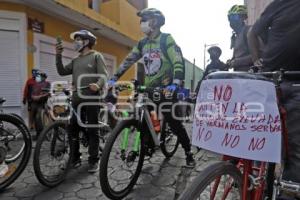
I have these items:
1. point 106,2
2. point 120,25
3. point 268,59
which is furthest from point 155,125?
point 106,2

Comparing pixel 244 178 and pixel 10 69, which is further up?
pixel 10 69

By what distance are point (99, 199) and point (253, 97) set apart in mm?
2044

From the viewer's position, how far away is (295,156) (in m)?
1.96

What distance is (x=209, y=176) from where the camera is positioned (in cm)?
162

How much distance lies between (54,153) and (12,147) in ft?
1.46

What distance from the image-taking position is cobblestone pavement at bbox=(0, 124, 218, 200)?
3.20m

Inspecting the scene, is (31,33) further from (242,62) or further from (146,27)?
(242,62)

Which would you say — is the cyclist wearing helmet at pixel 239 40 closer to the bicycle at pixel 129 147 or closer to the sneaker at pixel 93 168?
the bicycle at pixel 129 147

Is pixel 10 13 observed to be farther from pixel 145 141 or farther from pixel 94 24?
pixel 145 141

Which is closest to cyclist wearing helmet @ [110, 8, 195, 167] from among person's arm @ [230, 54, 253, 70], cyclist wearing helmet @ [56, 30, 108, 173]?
cyclist wearing helmet @ [56, 30, 108, 173]

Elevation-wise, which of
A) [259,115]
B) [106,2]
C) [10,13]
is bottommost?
[259,115]

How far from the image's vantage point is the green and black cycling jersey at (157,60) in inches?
150

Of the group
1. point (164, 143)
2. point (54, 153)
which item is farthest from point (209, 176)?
point (164, 143)

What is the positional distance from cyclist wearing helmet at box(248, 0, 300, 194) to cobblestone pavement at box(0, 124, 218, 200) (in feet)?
3.37
